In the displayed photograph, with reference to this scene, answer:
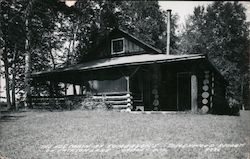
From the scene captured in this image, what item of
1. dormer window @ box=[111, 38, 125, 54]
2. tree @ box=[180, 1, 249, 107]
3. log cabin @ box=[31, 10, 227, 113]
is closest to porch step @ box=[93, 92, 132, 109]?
log cabin @ box=[31, 10, 227, 113]

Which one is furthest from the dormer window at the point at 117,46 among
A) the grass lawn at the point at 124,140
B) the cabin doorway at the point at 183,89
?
the grass lawn at the point at 124,140

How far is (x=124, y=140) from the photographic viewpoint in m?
7.62

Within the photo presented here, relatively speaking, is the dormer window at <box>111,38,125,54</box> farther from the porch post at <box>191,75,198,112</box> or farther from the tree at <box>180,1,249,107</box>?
the tree at <box>180,1,249,107</box>

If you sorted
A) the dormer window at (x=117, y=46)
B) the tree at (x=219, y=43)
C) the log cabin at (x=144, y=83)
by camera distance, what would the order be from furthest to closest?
the tree at (x=219, y=43) < the dormer window at (x=117, y=46) < the log cabin at (x=144, y=83)

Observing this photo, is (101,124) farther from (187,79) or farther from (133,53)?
(133,53)

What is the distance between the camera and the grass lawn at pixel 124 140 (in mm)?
6602

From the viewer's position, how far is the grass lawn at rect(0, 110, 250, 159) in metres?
6.60

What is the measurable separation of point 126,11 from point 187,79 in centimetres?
1191

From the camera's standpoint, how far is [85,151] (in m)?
6.90

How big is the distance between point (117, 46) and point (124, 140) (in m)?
13.5

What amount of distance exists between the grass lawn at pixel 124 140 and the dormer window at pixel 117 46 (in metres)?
10.5

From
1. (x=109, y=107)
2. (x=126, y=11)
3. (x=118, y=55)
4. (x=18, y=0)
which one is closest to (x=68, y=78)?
(x=118, y=55)

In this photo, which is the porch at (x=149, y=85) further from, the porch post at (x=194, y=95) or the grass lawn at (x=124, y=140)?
the grass lawn at (x=124, y=140)

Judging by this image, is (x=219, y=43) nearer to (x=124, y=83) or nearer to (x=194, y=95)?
(x=124, y=83)
